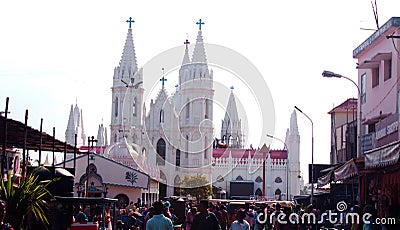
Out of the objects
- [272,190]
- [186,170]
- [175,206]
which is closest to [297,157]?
[272,190]

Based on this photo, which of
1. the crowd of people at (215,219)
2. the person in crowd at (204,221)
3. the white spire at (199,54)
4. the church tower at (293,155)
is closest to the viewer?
the crowd of people at (215,219)

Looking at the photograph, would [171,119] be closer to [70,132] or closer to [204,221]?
[70,132]

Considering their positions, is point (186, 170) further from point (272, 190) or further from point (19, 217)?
point (19, 217)

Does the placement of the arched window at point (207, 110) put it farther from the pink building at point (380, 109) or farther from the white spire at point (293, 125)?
the pink building at point (380, 109)

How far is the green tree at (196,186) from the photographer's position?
89.2 m

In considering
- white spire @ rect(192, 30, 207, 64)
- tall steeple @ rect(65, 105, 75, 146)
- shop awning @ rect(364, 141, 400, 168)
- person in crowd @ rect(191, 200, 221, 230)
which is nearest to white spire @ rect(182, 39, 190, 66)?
white spire @ rect(192, 30, 207, 64)

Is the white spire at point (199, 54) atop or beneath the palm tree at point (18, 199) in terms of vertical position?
atop

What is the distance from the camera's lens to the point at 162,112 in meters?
101

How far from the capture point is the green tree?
89.2m

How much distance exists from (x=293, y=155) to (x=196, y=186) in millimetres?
26289

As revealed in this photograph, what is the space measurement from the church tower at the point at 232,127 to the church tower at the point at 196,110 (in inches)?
1457

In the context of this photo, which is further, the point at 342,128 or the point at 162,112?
the point at 162,112

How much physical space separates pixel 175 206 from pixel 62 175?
5.75 meters

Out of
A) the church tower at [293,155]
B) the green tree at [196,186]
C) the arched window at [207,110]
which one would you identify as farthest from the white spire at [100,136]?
the church tower at [293,155]
